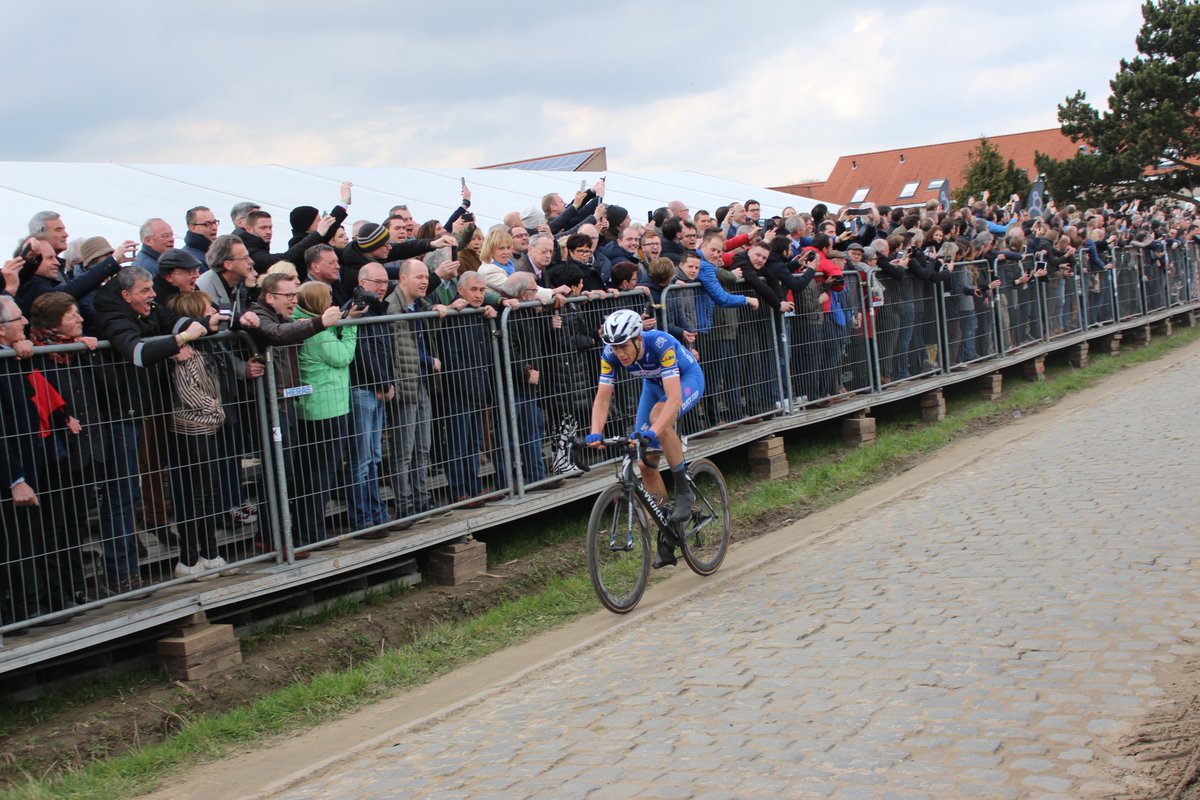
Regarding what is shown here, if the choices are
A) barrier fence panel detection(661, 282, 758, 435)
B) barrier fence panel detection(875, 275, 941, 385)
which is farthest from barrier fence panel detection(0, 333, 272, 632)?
barrier fence panel detection(875, 275, 941, 385)

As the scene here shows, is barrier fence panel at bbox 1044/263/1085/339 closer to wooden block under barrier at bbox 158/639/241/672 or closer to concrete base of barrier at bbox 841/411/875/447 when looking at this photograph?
concrete base of barrier at bbox 841/411/875/447

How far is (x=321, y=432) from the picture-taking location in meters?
7.57

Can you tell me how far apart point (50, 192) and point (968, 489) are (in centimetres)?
1010

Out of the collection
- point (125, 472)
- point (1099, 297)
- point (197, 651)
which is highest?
point (1099, 297)

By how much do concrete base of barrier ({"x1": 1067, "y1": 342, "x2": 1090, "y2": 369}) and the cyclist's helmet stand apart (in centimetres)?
1534

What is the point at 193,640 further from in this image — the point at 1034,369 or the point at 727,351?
the point at 1034,369

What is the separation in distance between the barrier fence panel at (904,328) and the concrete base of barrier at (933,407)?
348 mm

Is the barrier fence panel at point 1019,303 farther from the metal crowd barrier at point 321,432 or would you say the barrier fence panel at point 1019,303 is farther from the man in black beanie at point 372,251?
the man in black beanie at point 372,251

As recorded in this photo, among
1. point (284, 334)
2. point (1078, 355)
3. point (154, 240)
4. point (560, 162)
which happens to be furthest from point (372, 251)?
point (560, 162)

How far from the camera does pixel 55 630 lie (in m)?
6.12

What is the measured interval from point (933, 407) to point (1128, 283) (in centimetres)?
1117

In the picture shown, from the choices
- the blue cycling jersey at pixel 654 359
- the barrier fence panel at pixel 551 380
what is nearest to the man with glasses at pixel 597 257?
the barrier fence panel at pixel 551 380

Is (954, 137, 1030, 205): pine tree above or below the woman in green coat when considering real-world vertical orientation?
above

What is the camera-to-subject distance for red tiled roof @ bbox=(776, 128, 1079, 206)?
9031 centimetres
